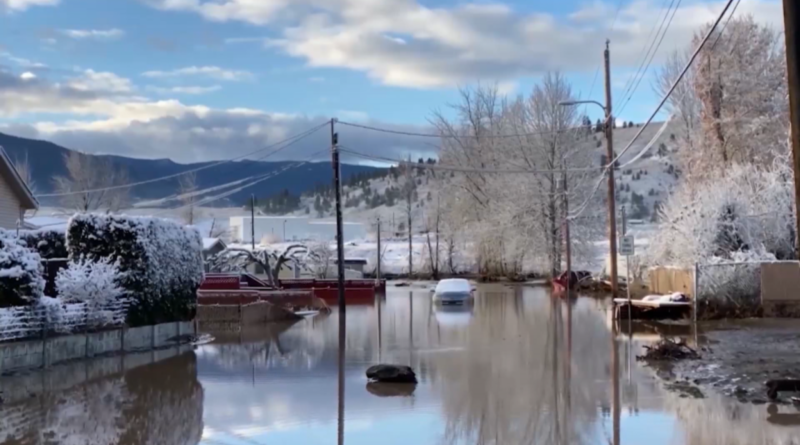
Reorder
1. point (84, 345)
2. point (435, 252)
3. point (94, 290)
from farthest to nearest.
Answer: point (435, 252) < point (94, 290) < point (84, 345)

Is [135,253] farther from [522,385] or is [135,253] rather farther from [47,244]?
[522,385]

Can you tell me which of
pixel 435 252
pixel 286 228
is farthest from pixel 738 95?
pixel 286 228

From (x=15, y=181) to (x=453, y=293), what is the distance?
20.9 metres

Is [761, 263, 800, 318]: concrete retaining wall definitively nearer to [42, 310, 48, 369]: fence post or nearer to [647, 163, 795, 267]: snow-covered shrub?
[647, 163, 795, 267]: snow-covered shrub

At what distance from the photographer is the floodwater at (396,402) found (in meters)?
11.9

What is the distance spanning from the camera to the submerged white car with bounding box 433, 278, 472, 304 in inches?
1714

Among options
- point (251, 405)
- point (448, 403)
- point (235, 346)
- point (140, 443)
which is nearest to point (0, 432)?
point (140, 443)

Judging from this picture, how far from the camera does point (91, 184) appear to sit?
85312mm

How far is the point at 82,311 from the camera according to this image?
2142 centimetres

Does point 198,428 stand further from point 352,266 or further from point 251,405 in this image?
point 352,266

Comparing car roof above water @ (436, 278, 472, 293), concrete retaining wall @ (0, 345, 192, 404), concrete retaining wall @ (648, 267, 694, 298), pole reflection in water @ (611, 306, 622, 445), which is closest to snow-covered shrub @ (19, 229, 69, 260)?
concrete retaining wall @ (0, 345, 192, 404)

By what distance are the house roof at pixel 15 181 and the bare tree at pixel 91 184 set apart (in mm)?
41647

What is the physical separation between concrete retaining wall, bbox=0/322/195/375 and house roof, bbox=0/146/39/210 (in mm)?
9916

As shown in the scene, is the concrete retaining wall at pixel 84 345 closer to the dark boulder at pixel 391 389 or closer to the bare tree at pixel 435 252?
the dark boulder at pixel 391 389
